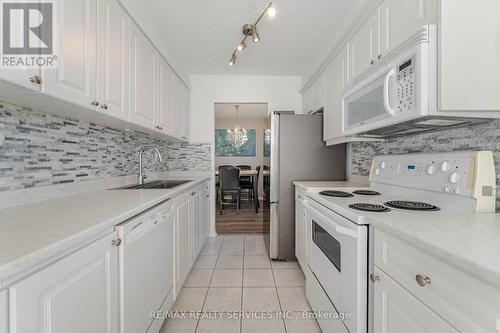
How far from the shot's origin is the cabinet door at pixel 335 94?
192cm

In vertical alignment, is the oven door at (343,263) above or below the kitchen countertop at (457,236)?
below

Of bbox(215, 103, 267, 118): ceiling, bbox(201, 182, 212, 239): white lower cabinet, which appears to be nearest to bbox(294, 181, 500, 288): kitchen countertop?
bbox(201, 182, 212, 239): white lower cabinet

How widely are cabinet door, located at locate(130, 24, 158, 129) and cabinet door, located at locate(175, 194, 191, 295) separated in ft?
2.39

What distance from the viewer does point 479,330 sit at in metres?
0.50

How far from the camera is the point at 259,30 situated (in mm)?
2170

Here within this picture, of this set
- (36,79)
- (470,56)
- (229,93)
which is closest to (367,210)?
(470,56)

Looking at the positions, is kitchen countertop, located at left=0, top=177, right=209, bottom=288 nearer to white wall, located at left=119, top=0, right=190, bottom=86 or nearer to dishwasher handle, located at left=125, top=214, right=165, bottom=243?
dishwasher handle, located at left=125, top=214, right=165, bottom=243

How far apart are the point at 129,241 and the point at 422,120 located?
1.49 meters

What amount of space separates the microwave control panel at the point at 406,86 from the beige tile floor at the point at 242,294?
1.46 m

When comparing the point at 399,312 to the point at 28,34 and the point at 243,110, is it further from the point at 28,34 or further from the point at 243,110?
the point at 243,110

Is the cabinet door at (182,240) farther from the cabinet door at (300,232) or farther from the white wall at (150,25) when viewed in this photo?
the white wall at (150,25)

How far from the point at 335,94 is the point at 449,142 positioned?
41.5 inches

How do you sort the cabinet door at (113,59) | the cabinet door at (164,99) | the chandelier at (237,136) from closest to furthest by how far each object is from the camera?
the cabinet door at (113,59) < the cabinet door at (164,99) < the chandelier at (237,136)

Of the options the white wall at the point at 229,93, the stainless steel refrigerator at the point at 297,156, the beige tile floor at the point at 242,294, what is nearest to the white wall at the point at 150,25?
the white wall at the point at 229,93
